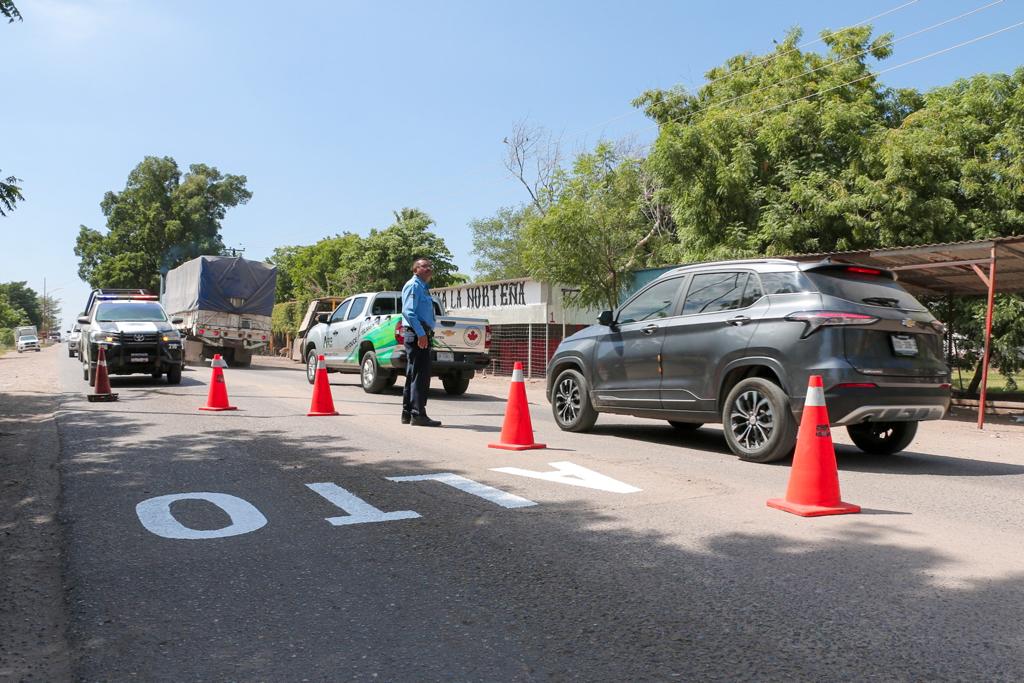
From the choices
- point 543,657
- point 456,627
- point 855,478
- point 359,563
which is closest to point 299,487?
point 359,563

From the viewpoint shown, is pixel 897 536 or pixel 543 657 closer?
pixel 543 657

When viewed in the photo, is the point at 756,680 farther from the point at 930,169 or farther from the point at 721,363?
the point at 930,169

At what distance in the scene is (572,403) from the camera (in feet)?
32.3

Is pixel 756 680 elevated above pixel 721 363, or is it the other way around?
pixel 721 363

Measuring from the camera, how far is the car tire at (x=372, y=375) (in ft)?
50.9

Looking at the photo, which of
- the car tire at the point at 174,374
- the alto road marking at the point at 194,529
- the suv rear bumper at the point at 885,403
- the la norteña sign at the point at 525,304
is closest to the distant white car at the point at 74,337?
the car tire at the point at 174,374

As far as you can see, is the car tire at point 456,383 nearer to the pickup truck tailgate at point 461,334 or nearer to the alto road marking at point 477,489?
the pickup truck tailgate at point 461,334

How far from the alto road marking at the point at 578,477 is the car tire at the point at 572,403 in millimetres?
2357

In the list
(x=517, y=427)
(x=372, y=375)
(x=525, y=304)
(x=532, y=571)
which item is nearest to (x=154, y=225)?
(x=525, y=304)

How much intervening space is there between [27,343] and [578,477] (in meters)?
75.0

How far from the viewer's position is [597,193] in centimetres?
2311

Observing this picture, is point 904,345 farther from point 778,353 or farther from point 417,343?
point 417,343

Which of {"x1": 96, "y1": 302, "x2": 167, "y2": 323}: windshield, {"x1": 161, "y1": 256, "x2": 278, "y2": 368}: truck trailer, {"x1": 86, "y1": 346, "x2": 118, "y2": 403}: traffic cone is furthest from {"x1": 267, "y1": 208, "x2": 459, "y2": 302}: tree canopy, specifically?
{"x1": 86, "y1": 346, "x2": 118, "y2": 403}: traffic cone

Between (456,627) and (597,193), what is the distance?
20659mm
